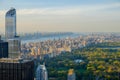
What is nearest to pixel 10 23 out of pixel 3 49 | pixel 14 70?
pixel 3 49

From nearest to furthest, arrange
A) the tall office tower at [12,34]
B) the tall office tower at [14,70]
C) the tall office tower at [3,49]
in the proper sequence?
the tall office tower at [14,70] → the tall office tower at [12,34] → the tall office tower at [3,49]

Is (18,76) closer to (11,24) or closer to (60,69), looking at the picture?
(11,24)

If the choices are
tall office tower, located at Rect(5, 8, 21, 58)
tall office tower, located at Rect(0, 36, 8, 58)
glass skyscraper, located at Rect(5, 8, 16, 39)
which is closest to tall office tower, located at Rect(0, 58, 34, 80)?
tall office tower, located at Rect(5, 8, 21, 58)

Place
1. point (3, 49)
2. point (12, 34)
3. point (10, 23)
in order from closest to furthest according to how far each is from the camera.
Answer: point (3, 49)
point (10, 23)
point (12, 34)

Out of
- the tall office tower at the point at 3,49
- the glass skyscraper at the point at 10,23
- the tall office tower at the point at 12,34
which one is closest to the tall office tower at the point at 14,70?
the tall office tower at the point at 12,34

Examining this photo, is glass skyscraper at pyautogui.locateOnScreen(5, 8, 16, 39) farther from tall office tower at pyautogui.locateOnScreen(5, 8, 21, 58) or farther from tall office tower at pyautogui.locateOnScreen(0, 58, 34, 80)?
tall office tower at pyautogui.locateOnScreen(0, 58, 34, 80)

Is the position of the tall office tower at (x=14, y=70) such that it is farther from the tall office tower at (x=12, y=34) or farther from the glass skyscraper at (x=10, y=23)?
the glass skyscraper at (x=10, y=23)

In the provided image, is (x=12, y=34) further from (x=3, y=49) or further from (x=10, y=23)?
(x=3, y=49)

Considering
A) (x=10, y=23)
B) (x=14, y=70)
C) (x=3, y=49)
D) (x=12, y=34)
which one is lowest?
(x=14, y=70)
